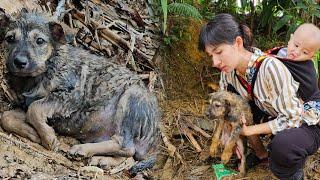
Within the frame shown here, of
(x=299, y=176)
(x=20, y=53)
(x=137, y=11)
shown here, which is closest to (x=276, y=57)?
(x=299, y=176)

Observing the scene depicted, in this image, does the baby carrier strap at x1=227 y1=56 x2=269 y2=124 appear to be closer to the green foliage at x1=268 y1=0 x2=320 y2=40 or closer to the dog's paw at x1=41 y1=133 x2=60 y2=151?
the green foliage at x1=268 y1=0 x2=320 y2=40

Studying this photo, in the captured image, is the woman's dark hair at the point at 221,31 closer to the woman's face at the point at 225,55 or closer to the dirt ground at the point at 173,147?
the woman's face at the point at 225,55

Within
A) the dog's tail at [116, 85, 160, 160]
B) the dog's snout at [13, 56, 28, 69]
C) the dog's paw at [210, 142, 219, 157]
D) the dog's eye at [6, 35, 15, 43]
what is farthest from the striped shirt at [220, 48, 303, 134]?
the dog's eye at [6, 35, 15, 43]

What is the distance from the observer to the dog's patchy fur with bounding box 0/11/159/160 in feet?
13.6

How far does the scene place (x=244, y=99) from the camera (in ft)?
14.5

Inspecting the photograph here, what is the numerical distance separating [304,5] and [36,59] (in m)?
2.87

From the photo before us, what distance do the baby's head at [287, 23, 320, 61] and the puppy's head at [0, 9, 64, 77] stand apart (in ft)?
6.30

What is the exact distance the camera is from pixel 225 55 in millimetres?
4230

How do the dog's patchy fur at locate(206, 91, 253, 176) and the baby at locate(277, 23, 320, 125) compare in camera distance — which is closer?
the baby at locate(277, 23, 320, 125)

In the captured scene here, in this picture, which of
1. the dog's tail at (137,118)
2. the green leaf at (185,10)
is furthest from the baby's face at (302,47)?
the green leaf at (185,10)

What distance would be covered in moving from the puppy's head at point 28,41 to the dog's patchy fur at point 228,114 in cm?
142

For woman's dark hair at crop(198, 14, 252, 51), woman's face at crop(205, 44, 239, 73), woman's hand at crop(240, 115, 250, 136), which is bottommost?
woman's hand at crop(240, 115, 250, 136)

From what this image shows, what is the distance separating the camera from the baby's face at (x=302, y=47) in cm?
413

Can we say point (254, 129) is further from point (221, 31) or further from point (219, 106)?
point (221, 31)
